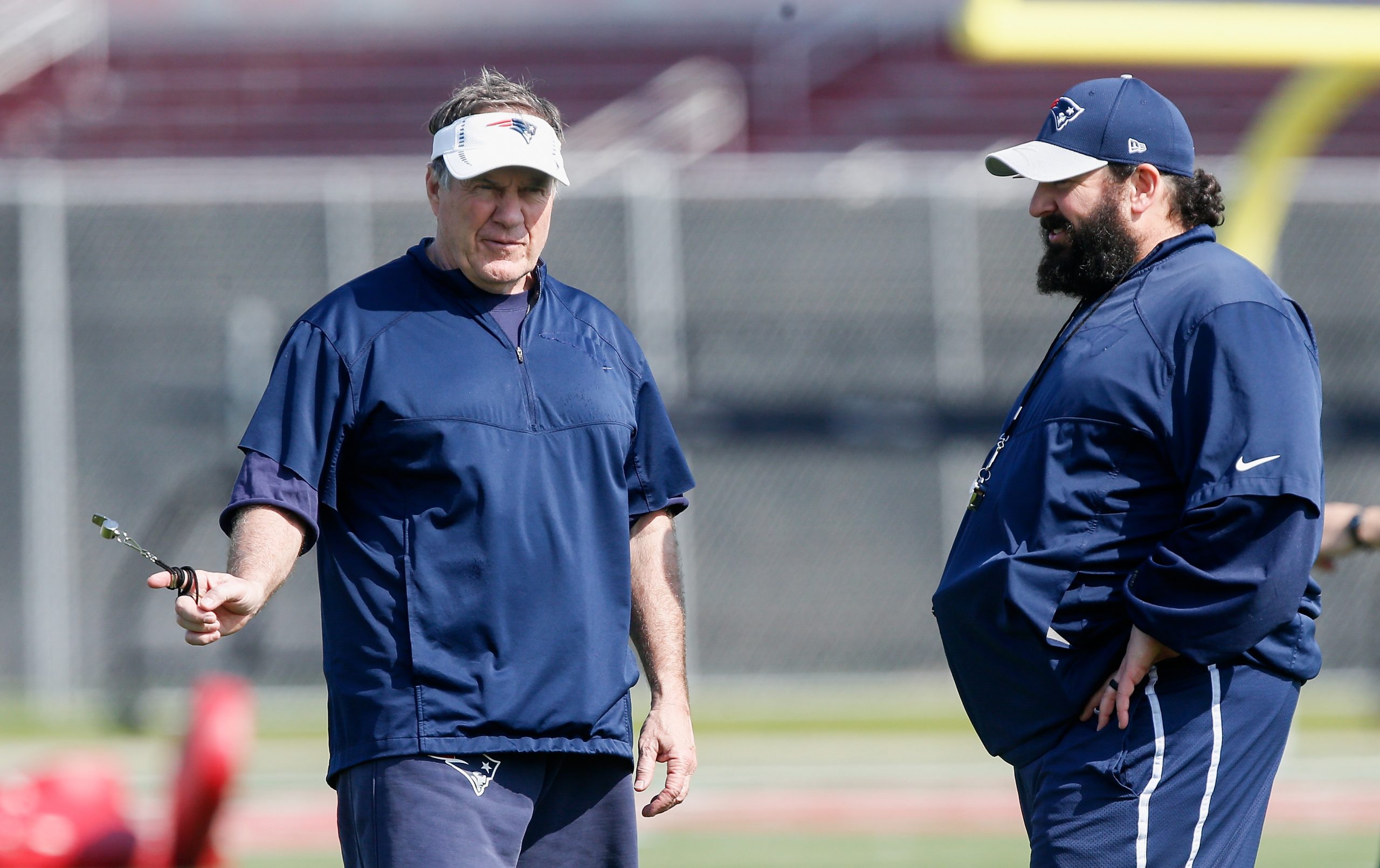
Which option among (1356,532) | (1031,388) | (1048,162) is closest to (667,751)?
(1031,388)

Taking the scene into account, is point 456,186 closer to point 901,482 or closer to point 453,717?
point 453,717

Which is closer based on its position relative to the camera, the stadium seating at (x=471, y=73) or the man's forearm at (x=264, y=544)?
the man's forearm at (x=264, y=544)

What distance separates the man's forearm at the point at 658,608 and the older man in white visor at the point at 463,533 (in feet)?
0.41

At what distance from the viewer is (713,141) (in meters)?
18.4

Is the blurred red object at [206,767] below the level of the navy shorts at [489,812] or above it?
below

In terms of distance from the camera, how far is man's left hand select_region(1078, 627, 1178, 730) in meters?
3.40

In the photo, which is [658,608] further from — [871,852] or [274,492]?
[871,852]

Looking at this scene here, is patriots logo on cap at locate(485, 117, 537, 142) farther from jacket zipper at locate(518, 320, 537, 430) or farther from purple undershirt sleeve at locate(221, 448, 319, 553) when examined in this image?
purple undershirt sleeve at locate(221, 448, 319, 553)

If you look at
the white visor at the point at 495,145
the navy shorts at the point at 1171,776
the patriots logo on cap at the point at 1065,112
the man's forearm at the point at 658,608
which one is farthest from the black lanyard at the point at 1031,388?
the white visor at the point at 495,145

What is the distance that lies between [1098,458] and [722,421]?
9473mm

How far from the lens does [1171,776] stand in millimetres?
3432

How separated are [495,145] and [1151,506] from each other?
4.95ft

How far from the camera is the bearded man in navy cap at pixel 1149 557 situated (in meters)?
3.34

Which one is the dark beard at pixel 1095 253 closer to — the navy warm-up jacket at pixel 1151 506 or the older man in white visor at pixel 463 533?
the navy warm-up jacket at pixel 1151 506
